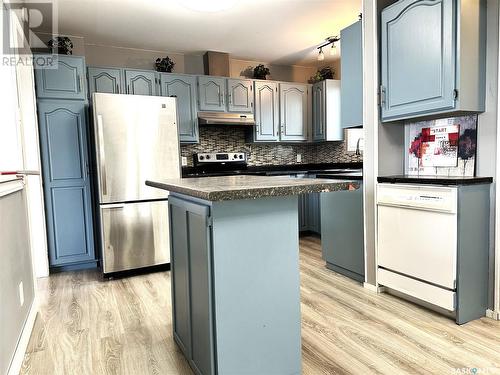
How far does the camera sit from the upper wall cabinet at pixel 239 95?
4.44m

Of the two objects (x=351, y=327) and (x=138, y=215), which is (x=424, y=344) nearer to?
(x=351, y=327)

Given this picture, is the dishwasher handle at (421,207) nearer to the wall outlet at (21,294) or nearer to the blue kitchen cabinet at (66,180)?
the wall outlet at (21,294)

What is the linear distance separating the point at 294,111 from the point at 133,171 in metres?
2.63

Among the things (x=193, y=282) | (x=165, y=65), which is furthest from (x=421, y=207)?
(x=165, y=65)

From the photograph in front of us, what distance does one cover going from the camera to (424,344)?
186cm

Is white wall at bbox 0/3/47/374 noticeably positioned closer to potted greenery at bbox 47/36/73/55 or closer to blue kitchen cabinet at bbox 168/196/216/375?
potted greenery at bbox 47/36/73/55

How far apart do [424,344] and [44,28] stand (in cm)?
448

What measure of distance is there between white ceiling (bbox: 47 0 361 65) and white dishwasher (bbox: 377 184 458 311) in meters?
2.05

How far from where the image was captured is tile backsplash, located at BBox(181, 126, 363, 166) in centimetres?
467

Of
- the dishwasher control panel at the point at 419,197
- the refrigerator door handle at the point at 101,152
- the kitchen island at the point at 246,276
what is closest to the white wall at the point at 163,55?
the refrigerator door handle at the point at 101,152

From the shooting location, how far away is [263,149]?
16.8ft

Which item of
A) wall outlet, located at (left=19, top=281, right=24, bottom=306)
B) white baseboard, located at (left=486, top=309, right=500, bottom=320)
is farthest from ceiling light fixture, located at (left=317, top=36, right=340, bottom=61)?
wall outlet, located at (left=19, top=281, right=24, bottom=306)

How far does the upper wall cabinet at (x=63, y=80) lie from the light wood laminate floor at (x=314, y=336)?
1885mm

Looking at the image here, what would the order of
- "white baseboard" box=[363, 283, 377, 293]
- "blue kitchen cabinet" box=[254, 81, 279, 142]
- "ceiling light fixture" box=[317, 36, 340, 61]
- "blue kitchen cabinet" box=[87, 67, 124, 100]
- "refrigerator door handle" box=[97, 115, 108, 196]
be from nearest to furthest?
"white baseboard" box=[363, 283, 377, 293] → "refrigerator door handle" box=[97, 115, 108, 196] → "blue kitchen cabinet" box=[87, 67, 124, 100] → "ceiling light fixture" box=[317, 36, 340, 61] → "blue kitchen cabinet" box=[254, 81, 279, 142]
